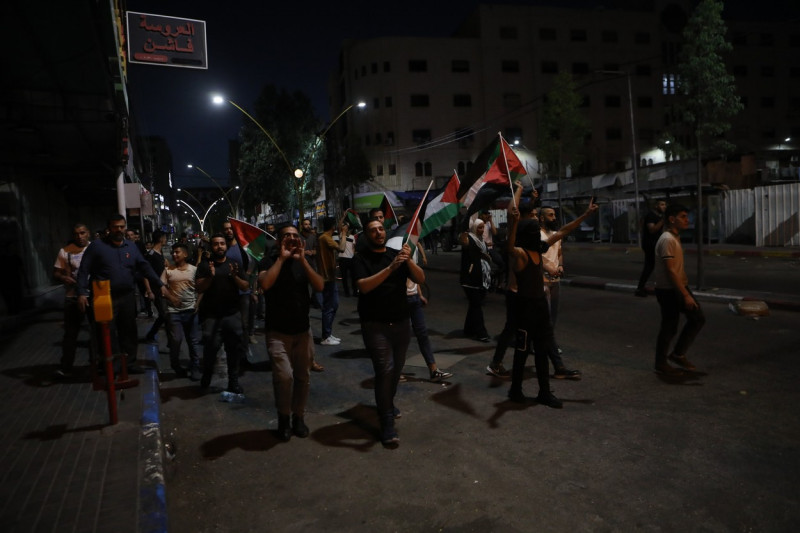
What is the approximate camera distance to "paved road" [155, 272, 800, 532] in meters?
3.41

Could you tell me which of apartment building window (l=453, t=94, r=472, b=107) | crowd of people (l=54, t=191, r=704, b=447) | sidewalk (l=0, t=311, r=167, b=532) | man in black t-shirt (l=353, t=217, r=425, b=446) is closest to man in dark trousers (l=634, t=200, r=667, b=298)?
crowd of people (l=54, t=191, r=704, b=447)

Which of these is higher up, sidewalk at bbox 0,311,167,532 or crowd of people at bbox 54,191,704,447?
crowd of people at bbox 54,191,704,447

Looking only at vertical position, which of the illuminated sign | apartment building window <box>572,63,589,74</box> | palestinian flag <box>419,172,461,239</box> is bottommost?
palestinian flag <box>419,172,461,239</box>

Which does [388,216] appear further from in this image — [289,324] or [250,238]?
[289,324]

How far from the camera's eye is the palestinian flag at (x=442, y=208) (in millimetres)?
5980

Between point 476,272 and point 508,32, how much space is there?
5000cm

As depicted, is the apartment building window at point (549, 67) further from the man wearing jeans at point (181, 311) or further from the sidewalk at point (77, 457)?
the sidewalk at point (77, 457)

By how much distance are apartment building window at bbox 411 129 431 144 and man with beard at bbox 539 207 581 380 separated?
44.7m

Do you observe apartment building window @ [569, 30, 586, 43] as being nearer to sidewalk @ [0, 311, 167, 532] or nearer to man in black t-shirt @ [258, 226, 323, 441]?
sidewalk @ [0, 311, 167, 532]

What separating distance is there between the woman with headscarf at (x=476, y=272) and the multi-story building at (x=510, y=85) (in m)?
40.7

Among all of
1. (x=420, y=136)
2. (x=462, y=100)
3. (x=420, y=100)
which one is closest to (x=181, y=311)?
(x=420, y=136)

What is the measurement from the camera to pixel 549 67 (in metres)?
52.6

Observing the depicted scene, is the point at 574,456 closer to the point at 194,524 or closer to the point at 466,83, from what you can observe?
the point at 194,524

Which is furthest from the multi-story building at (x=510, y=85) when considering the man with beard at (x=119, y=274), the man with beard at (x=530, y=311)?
the man with beard at (x=530, y=311)
